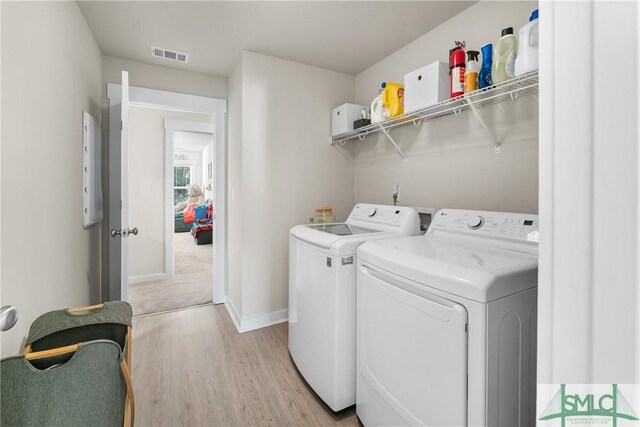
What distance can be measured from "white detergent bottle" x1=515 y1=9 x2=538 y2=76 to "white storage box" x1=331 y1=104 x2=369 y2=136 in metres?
1.47

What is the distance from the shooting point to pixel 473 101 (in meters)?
1.76

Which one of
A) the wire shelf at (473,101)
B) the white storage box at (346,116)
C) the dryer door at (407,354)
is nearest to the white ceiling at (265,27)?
the white storage box at (346,116)

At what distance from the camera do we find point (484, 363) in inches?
37.9

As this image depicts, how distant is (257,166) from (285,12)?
1159mm

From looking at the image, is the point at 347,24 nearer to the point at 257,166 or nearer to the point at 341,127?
the point at 341,127

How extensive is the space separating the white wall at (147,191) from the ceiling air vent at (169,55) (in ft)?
4.98

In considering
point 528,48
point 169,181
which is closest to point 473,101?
point 528,48

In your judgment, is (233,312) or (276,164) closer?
(276,164)

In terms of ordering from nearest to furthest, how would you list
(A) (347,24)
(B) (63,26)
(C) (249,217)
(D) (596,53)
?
(D) (596,53), (B) (63,26), (A) (347,24), (C) (249,217)

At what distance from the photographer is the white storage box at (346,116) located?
2.74 metres

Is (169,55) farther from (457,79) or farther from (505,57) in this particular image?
(505,57)

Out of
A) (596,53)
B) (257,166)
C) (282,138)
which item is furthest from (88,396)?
(282,138)

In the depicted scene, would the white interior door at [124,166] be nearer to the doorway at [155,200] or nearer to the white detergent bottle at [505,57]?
the doorway at [155,200]

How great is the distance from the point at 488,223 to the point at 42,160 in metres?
2.13
